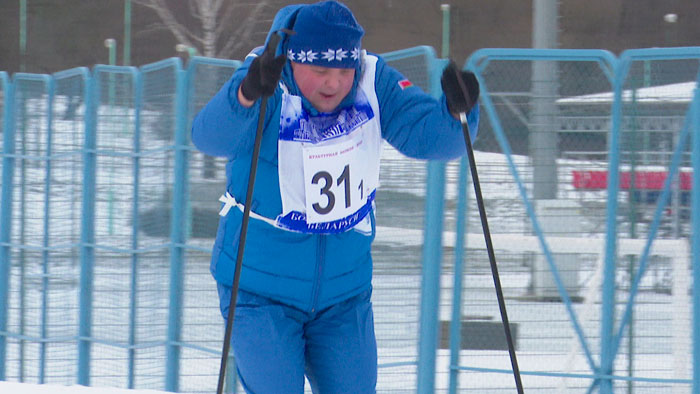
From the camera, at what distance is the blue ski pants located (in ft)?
8.84

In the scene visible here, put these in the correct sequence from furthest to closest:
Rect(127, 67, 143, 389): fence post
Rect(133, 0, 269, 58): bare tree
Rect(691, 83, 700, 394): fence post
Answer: Rect(133, 0, 269, 58): bare tree → Rect(127, 67, 143, 389): fence post → Rect(691, 83, 700, 394): fence post

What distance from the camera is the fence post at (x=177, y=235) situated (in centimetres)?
523

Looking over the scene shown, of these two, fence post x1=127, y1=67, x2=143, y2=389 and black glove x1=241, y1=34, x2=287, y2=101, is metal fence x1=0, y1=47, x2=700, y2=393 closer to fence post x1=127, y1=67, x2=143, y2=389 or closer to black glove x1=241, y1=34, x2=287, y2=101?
fence post x1=127, y1=67, x2=143, y2=389

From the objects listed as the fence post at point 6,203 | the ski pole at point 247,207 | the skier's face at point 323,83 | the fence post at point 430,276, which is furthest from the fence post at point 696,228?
Result: the fence post at point 6,203

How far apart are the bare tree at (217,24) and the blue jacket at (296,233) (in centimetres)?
1444

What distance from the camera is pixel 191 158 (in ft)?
17.3

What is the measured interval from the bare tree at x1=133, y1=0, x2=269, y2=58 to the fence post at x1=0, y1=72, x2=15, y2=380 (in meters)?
11.0

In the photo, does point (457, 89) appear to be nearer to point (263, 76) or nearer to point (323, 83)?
point (323, 83)

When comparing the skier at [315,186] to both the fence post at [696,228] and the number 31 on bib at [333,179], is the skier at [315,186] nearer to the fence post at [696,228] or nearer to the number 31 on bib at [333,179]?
the number 31 on bib at [333,179]

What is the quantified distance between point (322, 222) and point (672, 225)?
2.13 meters

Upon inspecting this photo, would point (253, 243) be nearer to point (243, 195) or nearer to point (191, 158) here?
point (243, 195)

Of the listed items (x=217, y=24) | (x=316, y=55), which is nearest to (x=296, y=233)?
(x=316, y=55)

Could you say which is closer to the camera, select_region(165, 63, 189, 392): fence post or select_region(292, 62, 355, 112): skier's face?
select_region(292, 62, 355, 112): skier's face

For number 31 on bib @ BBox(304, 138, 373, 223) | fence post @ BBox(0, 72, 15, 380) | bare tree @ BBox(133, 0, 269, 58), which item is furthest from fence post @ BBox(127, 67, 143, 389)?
bare tree @ BBox(133, 0, 269, 58)
